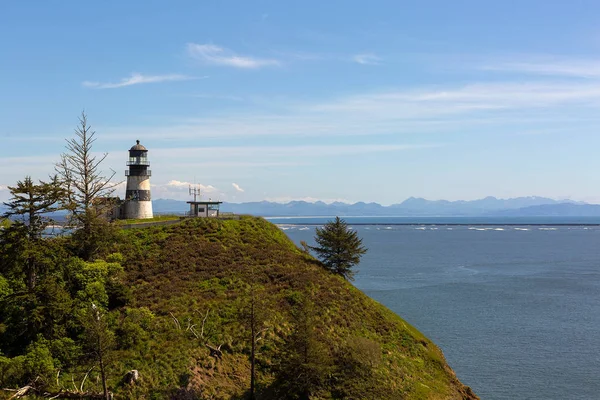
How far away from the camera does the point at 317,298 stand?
4669 cm

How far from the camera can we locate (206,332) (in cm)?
3709

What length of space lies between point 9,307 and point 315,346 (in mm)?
22978

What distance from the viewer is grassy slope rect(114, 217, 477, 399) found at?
1309 inches

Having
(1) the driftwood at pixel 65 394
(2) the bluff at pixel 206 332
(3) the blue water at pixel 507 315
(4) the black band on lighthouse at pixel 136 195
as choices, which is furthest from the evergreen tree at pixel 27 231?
(3) the blue water at pixel 507 315

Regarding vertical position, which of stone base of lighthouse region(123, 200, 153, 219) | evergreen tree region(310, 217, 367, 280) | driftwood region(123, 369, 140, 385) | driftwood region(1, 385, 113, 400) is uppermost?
stone base of lighthouse region(123, 200, 153, 219)

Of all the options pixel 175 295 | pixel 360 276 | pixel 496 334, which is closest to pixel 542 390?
pixel 496 334

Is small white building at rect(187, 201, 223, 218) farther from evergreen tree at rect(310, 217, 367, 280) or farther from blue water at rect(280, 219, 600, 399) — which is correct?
blue water at rect(280, 219, 600, 399)

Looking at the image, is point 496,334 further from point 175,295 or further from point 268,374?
point 175,295

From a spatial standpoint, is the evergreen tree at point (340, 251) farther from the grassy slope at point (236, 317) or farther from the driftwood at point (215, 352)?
the driftwood at point (215, 352)

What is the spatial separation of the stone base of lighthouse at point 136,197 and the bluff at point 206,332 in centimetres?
1111

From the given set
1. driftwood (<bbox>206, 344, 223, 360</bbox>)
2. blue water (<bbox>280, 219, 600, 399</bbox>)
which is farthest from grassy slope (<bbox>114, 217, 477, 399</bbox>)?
blue water (<bbox>280, 219, 600, 399</bbox>)

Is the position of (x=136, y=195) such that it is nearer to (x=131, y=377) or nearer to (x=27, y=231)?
(x=27, y=231)

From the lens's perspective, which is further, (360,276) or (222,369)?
(360,276)

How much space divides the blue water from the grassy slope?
8609mm
